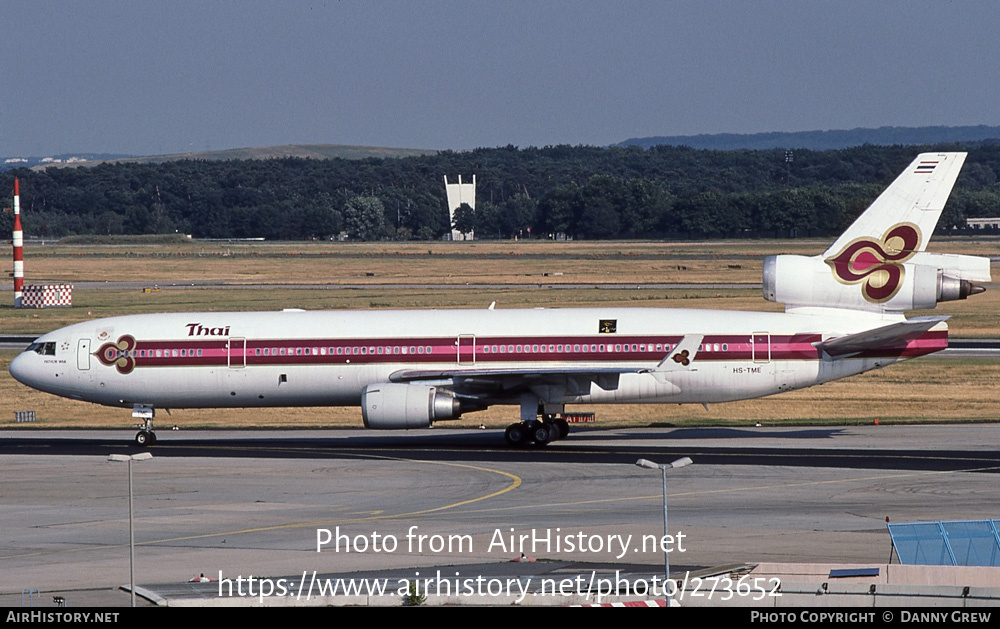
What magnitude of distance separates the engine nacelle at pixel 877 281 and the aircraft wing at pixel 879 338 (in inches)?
58.2

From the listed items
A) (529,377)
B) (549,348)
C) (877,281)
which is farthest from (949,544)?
(877,281)

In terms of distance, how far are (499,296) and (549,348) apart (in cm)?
5642

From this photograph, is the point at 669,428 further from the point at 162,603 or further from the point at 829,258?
the point at 162,603

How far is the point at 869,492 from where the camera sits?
32.8m

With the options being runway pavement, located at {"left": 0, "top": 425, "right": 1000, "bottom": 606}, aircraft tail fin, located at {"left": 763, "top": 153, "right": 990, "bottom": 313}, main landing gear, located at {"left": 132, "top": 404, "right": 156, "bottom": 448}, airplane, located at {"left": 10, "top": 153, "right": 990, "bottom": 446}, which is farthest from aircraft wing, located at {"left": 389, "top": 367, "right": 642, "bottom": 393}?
main landing gear, located at {"left": 132, "top": 404, "right": 156, "bottom": 448}

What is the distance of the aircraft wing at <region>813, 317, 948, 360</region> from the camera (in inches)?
1607

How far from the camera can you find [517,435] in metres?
42.4

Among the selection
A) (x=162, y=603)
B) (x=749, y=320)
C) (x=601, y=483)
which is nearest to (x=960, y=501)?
(x=601, y=483)

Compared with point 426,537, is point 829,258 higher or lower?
higher

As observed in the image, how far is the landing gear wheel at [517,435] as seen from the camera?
4228 centimetres

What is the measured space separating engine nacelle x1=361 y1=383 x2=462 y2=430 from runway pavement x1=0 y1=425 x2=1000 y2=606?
45.3 inches

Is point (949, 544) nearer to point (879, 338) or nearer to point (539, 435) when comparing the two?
point (879, 338)
